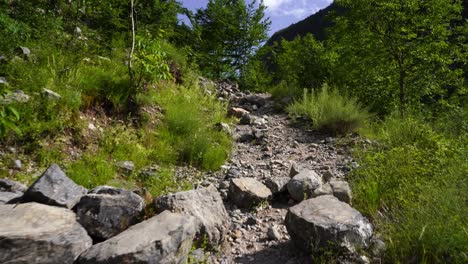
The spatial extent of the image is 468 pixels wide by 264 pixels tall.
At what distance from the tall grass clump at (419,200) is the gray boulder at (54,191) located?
8.43 feet

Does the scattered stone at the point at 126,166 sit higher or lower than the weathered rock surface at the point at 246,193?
higher

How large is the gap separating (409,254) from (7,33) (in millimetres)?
5735

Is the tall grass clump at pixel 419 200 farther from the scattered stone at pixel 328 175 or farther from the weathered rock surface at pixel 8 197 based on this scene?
the weathered rock surface at pixel 8 197

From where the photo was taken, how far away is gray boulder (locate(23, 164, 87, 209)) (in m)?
2.61

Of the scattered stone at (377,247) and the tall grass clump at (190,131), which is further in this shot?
the tall grass clump at (190,131)

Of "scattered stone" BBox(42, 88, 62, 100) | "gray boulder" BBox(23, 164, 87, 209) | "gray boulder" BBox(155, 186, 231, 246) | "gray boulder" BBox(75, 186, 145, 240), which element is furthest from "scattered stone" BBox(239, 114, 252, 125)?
"gray boulder" BBox(23, 164, 87, 209)

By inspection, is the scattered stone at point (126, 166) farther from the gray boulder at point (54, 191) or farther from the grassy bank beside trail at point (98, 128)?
the gray boulder at point (54, 191)

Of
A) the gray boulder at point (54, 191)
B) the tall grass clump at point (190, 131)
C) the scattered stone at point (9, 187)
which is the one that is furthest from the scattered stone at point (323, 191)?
the scattered stone at point (9, 187)

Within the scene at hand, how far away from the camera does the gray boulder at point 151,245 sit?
84.0 inches

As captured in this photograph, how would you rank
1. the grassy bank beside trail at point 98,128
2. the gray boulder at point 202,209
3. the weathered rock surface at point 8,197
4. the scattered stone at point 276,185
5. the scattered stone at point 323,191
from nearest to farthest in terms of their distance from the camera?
the weathered rock surface at point 8,197 < the gray boulder at point 202,209 < the scattered stone at point 323,191 < the grassy bank beside trail at point 98,128 < the scattered stone at point 276,185

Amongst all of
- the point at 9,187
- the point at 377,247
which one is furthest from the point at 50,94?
the point at 377,247

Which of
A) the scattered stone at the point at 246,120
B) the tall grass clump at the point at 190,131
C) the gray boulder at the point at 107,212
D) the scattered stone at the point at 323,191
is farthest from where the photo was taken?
the scattered stone at the point at 246,120

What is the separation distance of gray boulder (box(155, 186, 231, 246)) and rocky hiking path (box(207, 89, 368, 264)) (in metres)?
0.17

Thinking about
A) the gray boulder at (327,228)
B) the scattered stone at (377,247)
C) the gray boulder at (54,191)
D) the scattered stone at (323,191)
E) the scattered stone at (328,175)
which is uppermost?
the gray boulder at (54,191)
